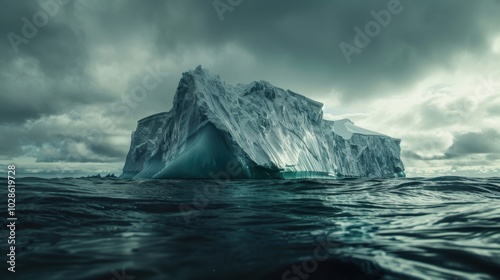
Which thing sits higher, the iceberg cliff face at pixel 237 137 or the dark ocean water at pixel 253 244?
the iceberg cliff face at pixel 237 137

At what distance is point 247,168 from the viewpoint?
85.5ft

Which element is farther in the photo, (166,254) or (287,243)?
(287,243)

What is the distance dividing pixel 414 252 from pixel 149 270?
2594mm

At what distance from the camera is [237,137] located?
27438 millimetres

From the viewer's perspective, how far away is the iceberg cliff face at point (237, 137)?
25.0 m

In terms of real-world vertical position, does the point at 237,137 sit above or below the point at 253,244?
above

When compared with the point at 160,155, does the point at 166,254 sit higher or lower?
lower

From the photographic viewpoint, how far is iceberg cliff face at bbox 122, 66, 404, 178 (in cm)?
2500

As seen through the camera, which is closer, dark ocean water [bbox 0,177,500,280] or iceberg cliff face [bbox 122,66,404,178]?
dark ocean water [bbox 0,177,500,280]

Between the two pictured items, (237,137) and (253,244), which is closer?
(253,244)

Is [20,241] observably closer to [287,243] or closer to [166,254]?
[166,254]

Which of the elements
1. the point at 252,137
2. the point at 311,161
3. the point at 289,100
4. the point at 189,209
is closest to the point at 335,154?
the point at 311,161

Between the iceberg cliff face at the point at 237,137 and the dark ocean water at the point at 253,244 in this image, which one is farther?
the iceberg cliff face at the point at 237,137

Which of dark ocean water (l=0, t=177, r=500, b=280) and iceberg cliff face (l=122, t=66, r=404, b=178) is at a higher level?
iceberg cliff face (l=122, t=66, r=404, b=178)
